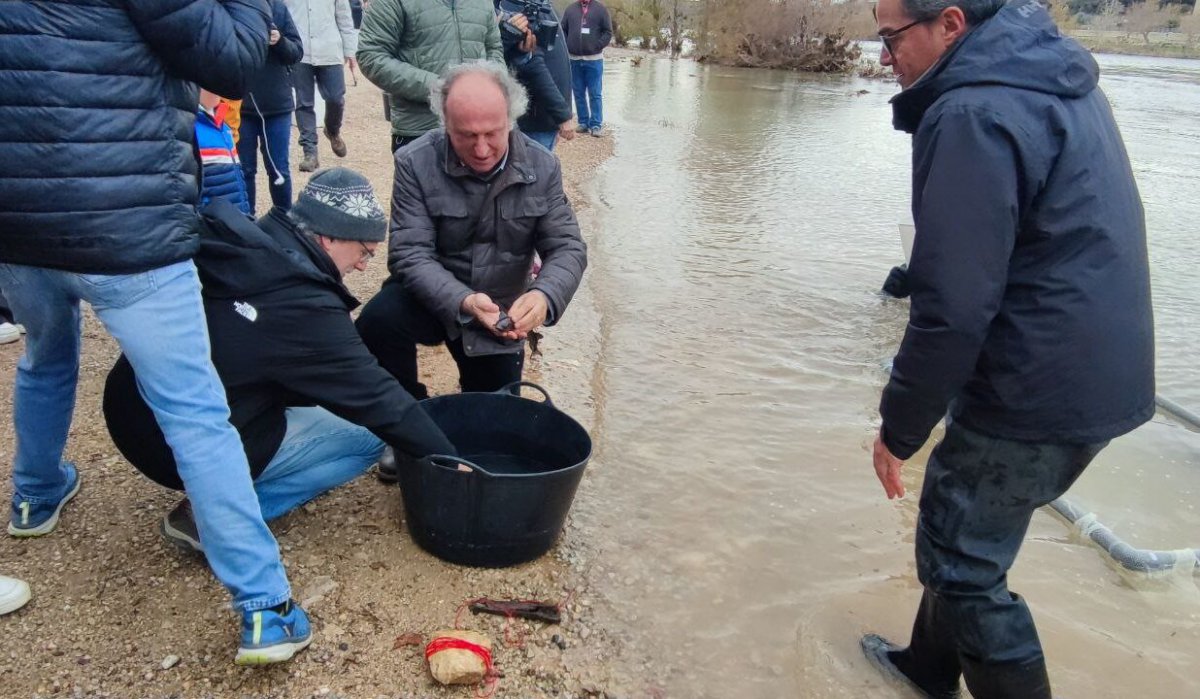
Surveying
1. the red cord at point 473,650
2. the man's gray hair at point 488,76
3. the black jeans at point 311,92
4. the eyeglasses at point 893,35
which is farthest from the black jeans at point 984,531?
the black jeans at point 311,92

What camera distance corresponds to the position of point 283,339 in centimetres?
243

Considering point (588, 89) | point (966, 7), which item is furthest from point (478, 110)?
point (588, 89)

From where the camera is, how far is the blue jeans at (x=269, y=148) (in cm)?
557

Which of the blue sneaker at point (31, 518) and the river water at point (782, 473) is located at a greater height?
the blue sneaker at point (31, 518)

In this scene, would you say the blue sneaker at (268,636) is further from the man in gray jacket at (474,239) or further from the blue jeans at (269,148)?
the blue jeans at (269,148)

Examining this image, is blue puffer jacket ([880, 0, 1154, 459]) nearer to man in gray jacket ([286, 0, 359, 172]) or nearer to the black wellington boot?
the black wellington boot

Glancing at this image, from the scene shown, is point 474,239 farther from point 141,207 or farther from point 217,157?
point 141,207

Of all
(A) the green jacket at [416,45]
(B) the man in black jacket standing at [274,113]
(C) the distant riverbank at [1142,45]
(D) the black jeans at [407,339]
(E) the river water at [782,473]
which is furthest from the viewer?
(C) the distant riverbank at [1142,45]

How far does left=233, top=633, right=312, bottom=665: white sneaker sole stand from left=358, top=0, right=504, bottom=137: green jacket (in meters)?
3.14

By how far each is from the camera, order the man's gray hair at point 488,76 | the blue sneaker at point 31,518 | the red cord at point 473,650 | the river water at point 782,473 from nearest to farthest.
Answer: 1. the red cord at point 473,650
2. the blue sneaker at point 31,518
3. the river water at point 782,473
4. the man's gray hair at point 488,76

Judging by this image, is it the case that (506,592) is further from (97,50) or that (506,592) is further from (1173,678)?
(1173,678)

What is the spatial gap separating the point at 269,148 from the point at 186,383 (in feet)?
12.7

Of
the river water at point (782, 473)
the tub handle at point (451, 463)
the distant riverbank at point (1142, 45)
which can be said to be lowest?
the distant riverbank at point (1142, 45)

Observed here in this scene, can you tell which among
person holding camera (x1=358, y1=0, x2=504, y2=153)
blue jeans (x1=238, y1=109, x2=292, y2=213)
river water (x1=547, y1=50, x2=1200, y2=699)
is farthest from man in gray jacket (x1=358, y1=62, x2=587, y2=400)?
blue jeans (x1=238, y1=109, x2=292, y2=213)
